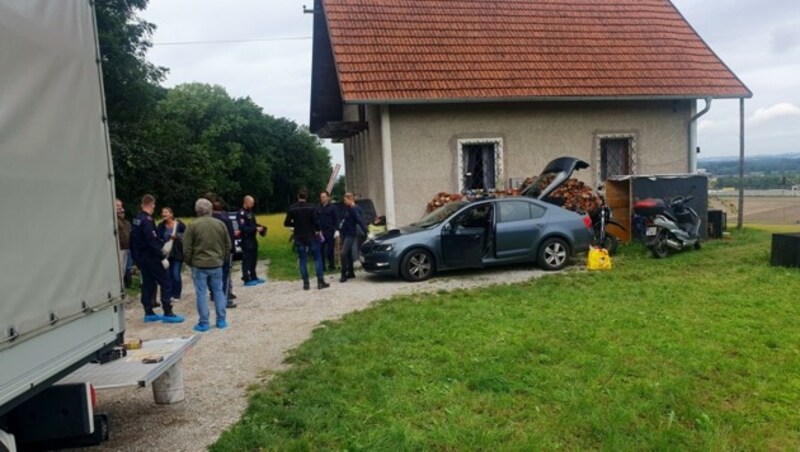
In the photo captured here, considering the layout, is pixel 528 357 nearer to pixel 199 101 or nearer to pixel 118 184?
pixel 118 184

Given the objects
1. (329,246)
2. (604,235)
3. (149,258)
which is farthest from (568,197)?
(149,258)

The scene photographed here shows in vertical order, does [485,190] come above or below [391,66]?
below

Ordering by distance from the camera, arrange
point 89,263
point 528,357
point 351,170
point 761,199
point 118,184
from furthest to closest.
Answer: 1. point 761,199
2. point 351,170
3. point 118,184
4. point 528,357
5. point 89,263

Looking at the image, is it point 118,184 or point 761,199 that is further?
point 761,199

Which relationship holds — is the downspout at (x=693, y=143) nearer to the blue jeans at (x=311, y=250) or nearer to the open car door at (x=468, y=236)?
the open car door at (x=468, y=236)

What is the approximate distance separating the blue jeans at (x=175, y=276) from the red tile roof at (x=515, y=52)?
5.39m

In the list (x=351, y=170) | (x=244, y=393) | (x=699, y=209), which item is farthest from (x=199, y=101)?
(x=244, y=393)

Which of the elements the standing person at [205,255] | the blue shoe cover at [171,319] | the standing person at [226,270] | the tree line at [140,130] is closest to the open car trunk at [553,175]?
the standing person at [226,270]

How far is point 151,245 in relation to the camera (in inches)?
335

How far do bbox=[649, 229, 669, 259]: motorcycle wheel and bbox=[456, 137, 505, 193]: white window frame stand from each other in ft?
13.2

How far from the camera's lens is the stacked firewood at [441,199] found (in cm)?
1411

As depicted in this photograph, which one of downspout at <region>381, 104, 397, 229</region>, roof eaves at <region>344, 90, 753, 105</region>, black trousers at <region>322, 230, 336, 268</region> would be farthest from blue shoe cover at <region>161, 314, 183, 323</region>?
roof eaves at <region>344, 90, 753, 105</region>

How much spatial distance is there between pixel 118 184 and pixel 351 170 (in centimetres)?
737

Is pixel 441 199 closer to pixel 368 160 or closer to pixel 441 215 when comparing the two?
pixel 441 215
